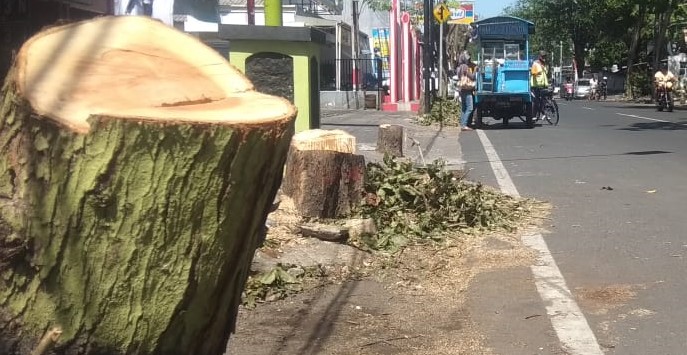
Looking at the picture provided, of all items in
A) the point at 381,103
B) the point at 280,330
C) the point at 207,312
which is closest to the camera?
the point at 207,312

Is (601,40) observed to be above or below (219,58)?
above

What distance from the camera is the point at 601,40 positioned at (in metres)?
68.1

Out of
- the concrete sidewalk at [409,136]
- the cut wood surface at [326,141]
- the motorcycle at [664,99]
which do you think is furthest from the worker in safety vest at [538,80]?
the cut wood surface at [326,141]

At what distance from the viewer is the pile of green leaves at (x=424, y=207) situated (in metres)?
7.24

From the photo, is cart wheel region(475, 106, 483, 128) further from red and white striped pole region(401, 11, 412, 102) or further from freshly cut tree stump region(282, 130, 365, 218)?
freshly cut tree stump region(282, 130, 365, 218)

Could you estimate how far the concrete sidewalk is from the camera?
45.1 feet

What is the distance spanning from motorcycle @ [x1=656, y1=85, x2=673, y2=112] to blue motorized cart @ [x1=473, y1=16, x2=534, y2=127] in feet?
29.8

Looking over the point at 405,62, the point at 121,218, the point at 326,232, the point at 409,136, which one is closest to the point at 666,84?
the point at 405,62

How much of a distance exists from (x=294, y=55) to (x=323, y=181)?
2297mm

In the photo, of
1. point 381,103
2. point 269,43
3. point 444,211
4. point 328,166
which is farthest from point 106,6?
point 381,103

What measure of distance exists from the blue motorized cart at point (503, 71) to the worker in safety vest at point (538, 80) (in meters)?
0.23

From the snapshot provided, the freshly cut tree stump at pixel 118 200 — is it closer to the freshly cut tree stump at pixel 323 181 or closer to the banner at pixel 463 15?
the freshly cut tree stump at pixel 323 181

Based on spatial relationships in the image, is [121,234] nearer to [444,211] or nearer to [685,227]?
[444,211]

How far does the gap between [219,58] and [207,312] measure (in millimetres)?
921
